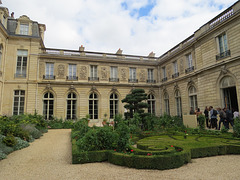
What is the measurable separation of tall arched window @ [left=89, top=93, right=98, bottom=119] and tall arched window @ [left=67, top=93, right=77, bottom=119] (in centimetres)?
133

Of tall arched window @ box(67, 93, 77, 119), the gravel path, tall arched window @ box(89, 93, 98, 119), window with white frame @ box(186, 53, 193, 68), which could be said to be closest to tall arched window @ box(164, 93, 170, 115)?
window with white frame @ box(186, 53, 193, 68)

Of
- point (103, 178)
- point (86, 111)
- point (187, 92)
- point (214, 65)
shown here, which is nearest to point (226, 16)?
point (214, 65)

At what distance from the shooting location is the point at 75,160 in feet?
12.9

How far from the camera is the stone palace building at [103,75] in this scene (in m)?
10.3

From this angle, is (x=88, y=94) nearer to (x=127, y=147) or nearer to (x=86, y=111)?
(x=86, y=111)

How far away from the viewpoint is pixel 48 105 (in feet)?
45.6

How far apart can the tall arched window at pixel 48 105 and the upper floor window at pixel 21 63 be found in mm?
2471

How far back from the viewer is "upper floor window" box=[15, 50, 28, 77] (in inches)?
529

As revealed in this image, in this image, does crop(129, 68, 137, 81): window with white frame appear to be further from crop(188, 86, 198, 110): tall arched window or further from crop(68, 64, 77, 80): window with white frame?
crop(188, 86, 198, 110): tall arched window

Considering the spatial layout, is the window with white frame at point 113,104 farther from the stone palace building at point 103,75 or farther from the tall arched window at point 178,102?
the tall arched window at point 178,102

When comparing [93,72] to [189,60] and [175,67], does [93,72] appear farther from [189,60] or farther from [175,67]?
[189,60]

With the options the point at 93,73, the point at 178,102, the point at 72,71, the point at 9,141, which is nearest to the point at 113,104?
the point at 93,73

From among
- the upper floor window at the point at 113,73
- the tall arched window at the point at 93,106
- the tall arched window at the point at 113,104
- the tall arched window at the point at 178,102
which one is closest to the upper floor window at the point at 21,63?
the tall arched window at the point at 93,106

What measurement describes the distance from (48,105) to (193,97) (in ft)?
37.9
